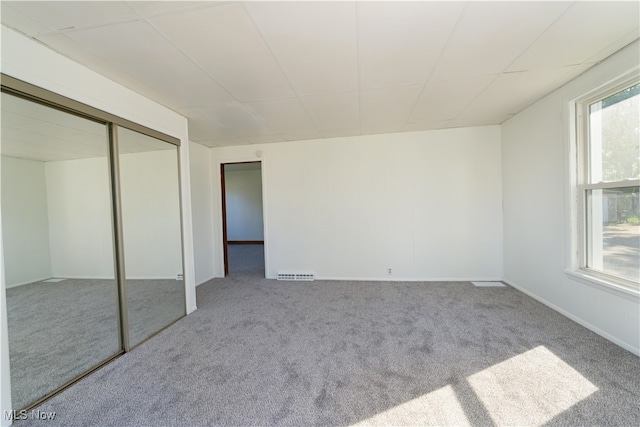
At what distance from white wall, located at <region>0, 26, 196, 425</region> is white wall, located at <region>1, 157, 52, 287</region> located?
45.3 inches

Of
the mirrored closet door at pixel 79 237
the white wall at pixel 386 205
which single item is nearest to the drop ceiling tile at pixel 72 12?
the mirrored closet door at pixel 79 237

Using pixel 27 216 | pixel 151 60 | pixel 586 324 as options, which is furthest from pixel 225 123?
pixel 586 324

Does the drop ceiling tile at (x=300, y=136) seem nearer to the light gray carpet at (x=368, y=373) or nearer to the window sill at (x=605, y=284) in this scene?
the light gray carpet at (x=368, y=373)

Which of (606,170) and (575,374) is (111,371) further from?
(606,170)

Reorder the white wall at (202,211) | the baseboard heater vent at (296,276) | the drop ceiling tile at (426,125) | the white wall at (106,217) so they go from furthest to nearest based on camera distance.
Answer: the baseboard heater vent at (296,276) → the white wall at (202,211) → the drop ceiling tile at (426,125) → the white wall at (106,217)

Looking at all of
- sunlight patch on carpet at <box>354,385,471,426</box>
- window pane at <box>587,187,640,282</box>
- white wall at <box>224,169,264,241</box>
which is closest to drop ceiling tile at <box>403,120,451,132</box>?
window pane at <box>587,187,640,282</box>

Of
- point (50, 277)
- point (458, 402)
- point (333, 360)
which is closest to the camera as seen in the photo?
point (458, 402)

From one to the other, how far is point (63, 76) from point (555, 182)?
15.6 feet

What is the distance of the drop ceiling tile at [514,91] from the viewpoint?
2297 millimetres

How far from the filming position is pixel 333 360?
2027 mm

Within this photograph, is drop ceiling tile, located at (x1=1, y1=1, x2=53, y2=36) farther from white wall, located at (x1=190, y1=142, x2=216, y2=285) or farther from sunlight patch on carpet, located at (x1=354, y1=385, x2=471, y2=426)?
sunlight patch on carpet, located at (x1=354, y1=385, x2=471, y2=426)

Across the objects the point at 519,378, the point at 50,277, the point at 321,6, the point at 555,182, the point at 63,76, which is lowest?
the point at 519,378

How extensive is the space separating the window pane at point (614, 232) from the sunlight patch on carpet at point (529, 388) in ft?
3.50

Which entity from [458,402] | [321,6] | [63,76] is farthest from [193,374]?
[321,6]
